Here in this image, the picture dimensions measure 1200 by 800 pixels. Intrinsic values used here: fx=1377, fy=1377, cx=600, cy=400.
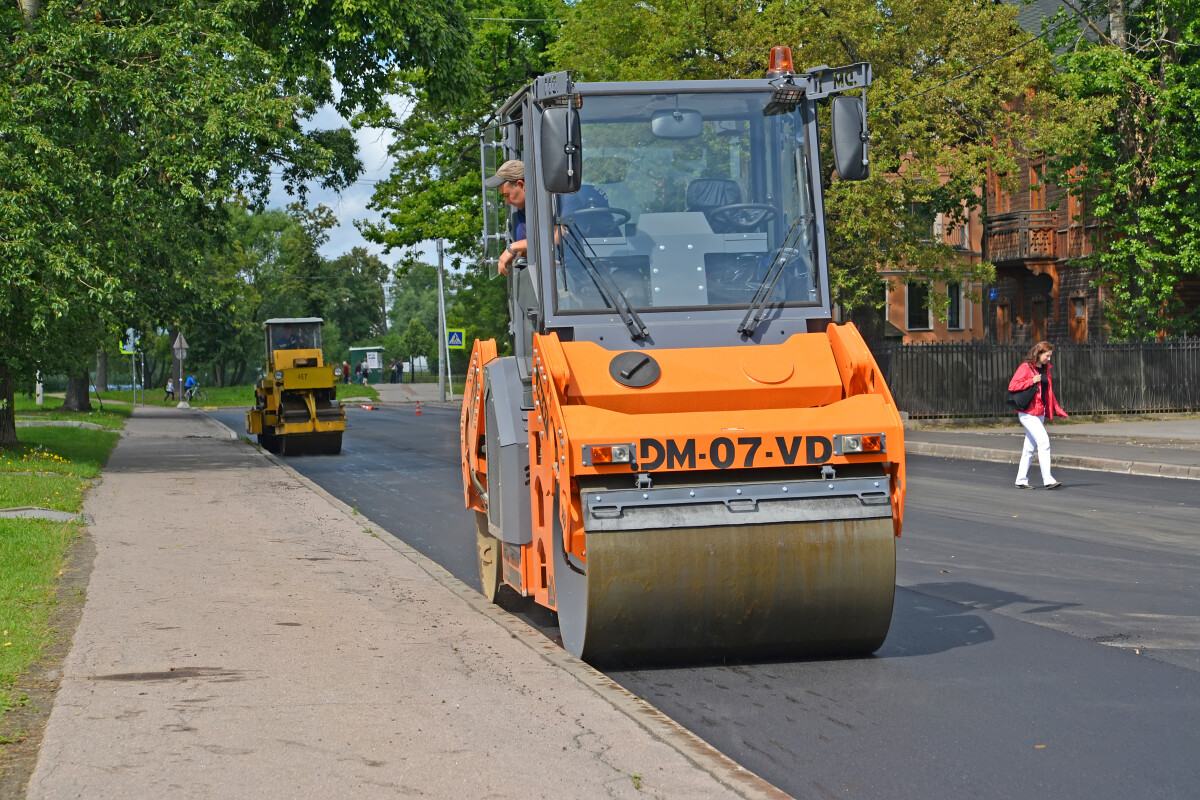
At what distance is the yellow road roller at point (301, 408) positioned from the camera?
88.0 feet

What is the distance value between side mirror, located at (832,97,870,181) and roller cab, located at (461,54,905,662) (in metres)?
0.02

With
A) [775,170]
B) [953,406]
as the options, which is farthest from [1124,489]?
[953,406]

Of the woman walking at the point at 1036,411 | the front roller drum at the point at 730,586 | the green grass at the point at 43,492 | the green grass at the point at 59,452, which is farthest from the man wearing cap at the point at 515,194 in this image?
the green grass at the point at 59,452

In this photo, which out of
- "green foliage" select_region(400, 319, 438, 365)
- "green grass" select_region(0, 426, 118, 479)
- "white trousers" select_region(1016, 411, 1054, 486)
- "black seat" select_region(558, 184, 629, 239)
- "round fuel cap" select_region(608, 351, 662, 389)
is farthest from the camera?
"green foliage" select_region(400, 319, 438, 365)

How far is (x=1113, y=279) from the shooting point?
116ft

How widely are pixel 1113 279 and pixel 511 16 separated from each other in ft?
70.4

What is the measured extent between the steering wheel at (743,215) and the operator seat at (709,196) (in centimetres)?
2

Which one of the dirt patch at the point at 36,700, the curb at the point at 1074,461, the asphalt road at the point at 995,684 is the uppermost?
the dirt patch at the point at 36,700

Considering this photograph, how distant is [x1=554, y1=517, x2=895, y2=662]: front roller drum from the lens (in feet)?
21.2

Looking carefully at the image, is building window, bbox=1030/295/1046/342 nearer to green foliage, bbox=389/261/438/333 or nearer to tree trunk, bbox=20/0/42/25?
tree trunk, bbox=20/0/42/25

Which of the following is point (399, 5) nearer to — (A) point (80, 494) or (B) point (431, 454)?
(B) point (431, 454)

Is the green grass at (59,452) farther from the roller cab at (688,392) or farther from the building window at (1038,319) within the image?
the building window at (1038,319)

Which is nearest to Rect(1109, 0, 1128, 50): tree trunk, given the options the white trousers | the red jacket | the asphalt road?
the red jacket

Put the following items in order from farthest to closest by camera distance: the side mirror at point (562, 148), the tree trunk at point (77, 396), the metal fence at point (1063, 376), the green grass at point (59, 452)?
the tree trunk at point (77, 396)
the metal fence at point (1063, 376)
the green grass at point (59, 452)
the side mirror at point (562, 148)
